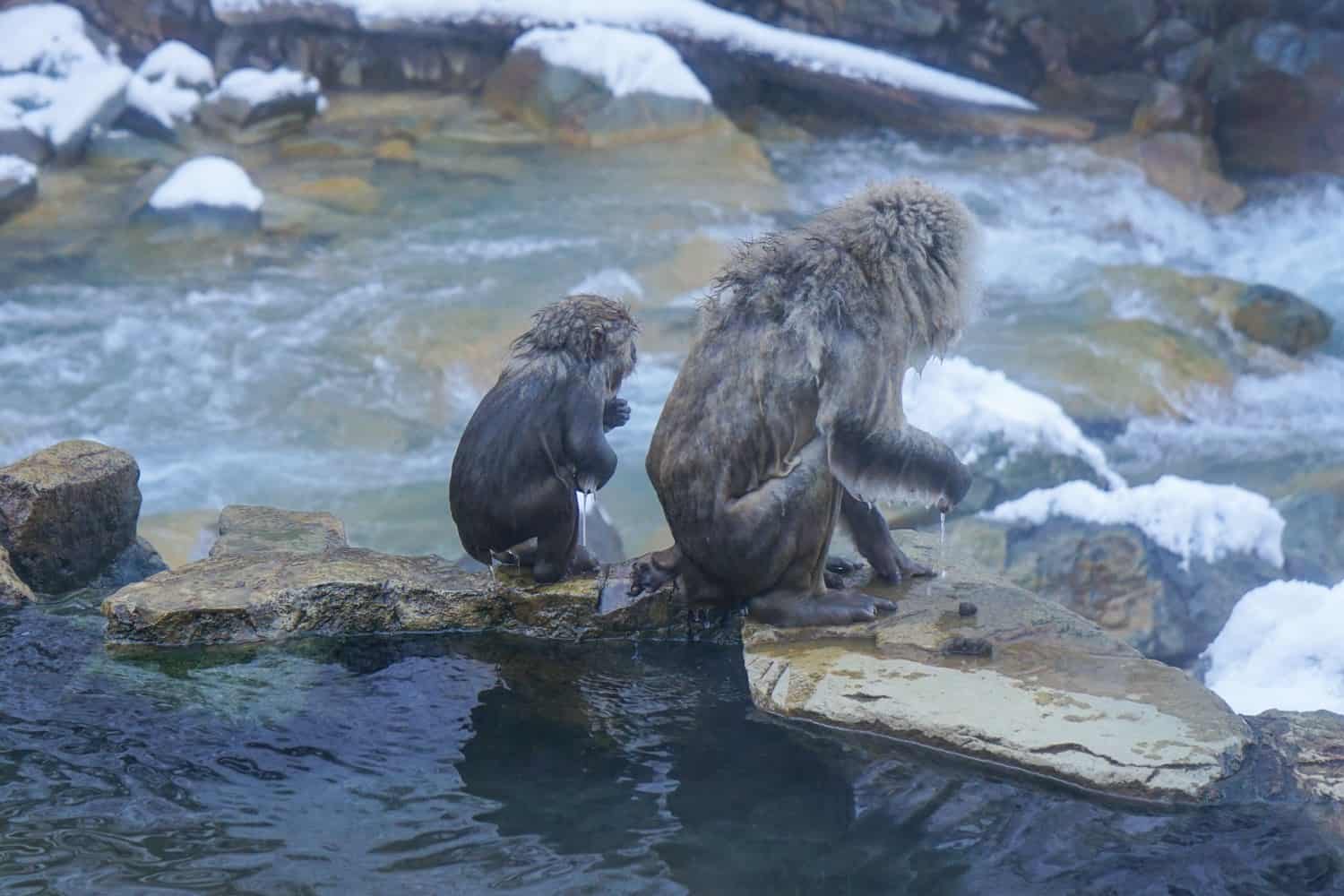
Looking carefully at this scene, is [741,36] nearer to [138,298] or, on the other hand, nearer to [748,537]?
[138,298]

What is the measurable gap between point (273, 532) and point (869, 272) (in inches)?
104

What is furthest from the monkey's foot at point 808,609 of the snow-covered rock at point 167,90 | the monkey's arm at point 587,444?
the snow-covered rock at point 167,90

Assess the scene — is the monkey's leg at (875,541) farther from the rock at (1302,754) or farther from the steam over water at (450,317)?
the steam over water at (450,317)

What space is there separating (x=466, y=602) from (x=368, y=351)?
21.2ft

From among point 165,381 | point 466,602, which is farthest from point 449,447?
point 466,602

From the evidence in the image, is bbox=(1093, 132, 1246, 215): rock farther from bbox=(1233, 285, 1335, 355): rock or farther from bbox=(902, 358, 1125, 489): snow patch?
bbox=(902, 358, 1125, 489): snow patch

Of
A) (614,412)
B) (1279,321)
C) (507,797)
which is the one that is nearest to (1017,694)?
(507,797)

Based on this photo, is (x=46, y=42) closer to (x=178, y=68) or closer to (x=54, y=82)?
(x=54, y=82)

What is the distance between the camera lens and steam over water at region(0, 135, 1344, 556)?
9.95 metres

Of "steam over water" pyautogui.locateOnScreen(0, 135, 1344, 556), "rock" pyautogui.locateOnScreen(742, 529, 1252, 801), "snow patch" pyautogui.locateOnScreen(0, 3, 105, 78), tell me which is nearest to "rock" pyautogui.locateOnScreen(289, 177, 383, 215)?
"steam over water" pyautogui.locateOnScreen(0, 135, 1344, 556)

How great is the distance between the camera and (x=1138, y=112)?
15289 millimetres

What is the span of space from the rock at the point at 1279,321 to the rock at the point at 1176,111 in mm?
3615

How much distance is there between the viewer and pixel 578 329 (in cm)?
493

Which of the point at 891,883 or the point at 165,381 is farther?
the point at 165,381
